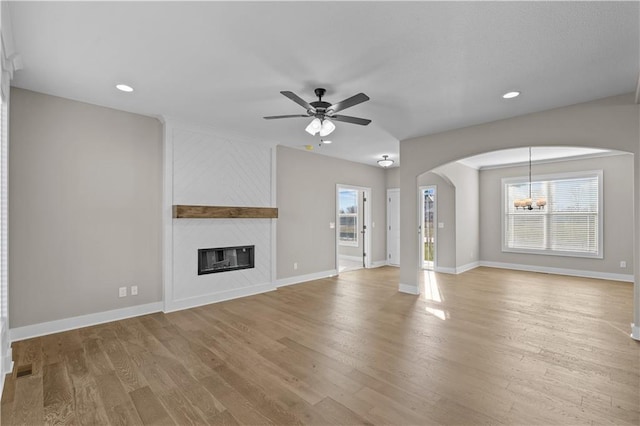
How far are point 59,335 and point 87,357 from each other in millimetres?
890

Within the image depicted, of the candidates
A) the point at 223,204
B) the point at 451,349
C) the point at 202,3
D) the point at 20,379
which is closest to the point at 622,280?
the point at 451,349

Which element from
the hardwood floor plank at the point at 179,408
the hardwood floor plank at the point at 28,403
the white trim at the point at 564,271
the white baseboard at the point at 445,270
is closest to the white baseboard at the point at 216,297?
the hardwood floor plank at the point at 28,403

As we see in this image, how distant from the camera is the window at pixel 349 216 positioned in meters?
8.62

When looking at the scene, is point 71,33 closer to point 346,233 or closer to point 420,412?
point 420,412

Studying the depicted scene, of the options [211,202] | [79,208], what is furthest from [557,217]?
[79,208]

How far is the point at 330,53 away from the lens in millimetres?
2572

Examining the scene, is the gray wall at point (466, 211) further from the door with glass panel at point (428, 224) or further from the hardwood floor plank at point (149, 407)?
the hardwood floor plank at point (149, 407)

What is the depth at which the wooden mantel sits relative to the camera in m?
4.32

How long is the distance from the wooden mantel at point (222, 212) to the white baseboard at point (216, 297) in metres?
1.24

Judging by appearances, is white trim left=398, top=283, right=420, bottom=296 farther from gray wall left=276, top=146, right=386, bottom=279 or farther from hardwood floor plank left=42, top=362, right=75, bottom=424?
hardwood floor plank left=42, top=362, right=75, bottom=424

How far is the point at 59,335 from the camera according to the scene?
3.40 meters

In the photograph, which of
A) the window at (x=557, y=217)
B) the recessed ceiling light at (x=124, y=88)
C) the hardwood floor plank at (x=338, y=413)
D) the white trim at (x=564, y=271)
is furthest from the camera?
the window at (x=557, y=217)

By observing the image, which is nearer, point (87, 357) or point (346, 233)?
point (87, 357)

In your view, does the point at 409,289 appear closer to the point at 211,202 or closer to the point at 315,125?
the point at 315,125
